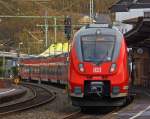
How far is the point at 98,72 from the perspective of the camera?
22250mm

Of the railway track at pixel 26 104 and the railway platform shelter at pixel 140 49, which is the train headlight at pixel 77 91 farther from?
the railway platform shelter at pixel 140 49

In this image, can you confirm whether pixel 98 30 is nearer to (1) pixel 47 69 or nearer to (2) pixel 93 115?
(2) pixel 93 115

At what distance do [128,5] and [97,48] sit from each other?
215 ft

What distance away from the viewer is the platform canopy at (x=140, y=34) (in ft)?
99.9

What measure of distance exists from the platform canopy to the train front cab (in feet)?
23.4

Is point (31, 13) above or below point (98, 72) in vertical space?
above

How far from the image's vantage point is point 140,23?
30.9 meters

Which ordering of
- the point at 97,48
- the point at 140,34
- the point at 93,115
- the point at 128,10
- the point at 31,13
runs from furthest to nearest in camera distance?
the point at 31,13 < the point at 128,10 < the point at 140,34 < the point at 97,48 < the point at 93,115

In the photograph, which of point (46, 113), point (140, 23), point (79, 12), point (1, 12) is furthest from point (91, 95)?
point (1, 12)

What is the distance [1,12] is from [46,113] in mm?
82766

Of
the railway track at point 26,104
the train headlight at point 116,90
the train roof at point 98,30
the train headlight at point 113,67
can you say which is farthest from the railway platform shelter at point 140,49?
the train headlight at point 116,90

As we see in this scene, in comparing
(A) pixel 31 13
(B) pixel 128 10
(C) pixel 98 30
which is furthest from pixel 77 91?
(A) pixel 31 13

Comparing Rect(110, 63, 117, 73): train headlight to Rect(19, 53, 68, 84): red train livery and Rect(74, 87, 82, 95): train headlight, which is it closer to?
Rect(74, 87, 82, 95): train headlight

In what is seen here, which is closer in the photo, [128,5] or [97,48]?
[97,48]
